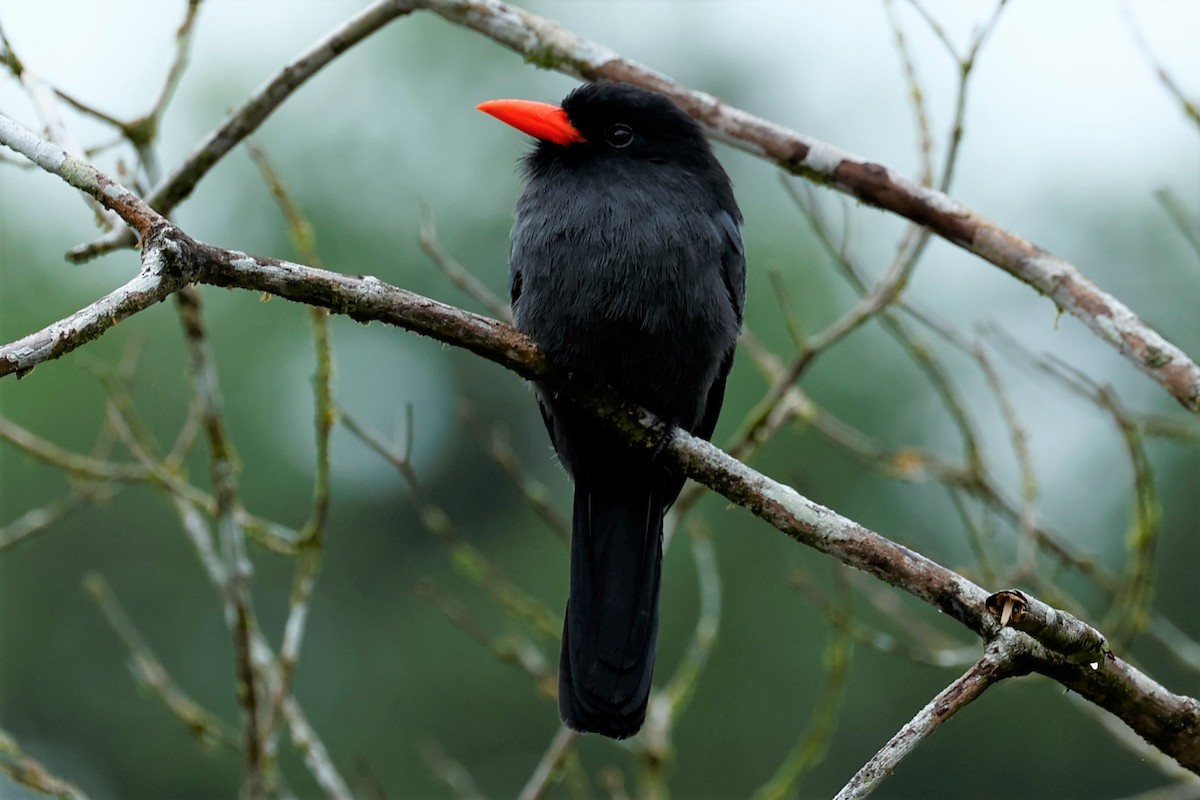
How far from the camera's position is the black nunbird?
129 inches

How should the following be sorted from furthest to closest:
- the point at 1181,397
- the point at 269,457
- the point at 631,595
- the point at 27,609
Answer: the point at 27,609
the point at 269,457
the point at 631,595
the point at 1181,397

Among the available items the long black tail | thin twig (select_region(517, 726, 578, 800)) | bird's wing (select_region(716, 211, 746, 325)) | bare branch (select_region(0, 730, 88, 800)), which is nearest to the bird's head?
bird's wing (select_region(716, 211, 746, 325))

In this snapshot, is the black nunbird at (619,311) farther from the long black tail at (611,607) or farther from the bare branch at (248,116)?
the bare branch at (248,116)

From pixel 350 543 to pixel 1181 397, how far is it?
12.0 metres

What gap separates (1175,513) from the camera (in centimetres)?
1223

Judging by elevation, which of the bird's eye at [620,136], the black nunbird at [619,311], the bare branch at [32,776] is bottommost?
the bare branch at [32,776]

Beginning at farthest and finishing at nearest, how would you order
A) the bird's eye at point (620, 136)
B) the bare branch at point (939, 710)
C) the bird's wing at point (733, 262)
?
1. the bird's eye at point (620, 136)
2. the bird's wing at point (733, 262)
3. the bare branch at point (939, 710)

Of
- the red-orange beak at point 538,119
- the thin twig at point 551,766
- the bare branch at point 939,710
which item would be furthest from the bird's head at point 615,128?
the bare branch at point 939,710

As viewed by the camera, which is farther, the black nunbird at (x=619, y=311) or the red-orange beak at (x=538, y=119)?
the red-orange beak at (x=538, y=119)

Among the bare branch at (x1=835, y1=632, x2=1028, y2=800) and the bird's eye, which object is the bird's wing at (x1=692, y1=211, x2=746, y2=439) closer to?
the bird's eye

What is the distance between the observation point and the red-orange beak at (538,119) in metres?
3.71

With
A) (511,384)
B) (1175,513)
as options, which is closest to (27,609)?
(511,384)

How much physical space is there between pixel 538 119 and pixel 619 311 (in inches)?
31.1

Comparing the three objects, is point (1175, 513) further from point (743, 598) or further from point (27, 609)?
point (27, 609)
